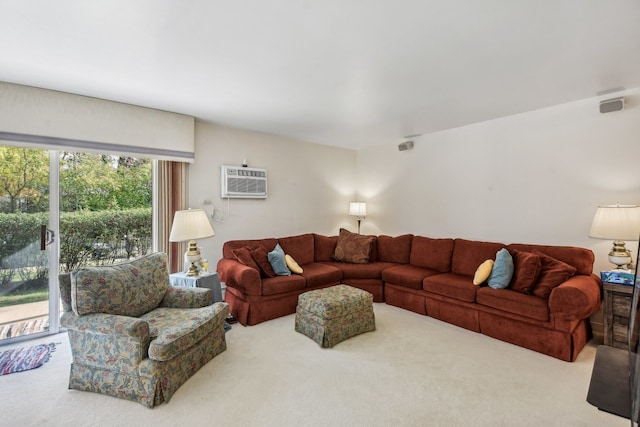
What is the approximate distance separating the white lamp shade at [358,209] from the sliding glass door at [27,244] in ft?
13.2

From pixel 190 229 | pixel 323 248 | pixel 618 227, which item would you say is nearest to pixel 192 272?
pixel 190 229

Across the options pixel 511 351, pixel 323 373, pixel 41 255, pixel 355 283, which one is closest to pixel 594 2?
pixel 511 351

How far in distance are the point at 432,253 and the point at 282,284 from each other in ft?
6.83

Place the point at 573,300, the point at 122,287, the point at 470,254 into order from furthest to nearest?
1. the point at 470,254
2. the point at 573,300
3. the point at 122,287

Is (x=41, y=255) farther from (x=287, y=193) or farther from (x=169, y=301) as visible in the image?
(x=287, y=193)

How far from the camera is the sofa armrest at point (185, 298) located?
104 inches

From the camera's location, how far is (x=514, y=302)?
2.75 m

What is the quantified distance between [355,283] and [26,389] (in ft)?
10.8

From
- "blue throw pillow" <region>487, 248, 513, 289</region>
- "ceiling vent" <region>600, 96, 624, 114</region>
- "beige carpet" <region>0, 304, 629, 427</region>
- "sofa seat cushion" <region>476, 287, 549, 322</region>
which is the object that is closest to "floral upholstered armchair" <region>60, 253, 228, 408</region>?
"beige carpet" <region>0, 304, 629, 427</region>

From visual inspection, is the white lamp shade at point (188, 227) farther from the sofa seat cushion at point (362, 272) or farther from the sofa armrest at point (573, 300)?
the sofa armrest at point (573, 300)

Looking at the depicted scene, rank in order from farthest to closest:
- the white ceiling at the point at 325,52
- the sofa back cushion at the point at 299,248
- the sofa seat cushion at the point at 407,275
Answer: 1. the sofa back cushion at the point at 299,248
2. the sofa seat cushion at the point at 407,275
3. the white ceiling at the point at 325,52

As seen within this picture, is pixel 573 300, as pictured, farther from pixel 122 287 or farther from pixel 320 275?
pixel 122 287

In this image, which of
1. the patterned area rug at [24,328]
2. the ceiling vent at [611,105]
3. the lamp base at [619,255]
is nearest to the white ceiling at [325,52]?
the ceiling vent at [611,105]

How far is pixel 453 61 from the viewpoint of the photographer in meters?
2.25
